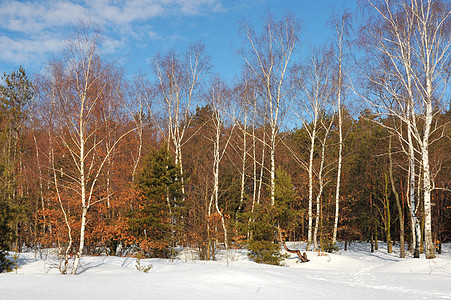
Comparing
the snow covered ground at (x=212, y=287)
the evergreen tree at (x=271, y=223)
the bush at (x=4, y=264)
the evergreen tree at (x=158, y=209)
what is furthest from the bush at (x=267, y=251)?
the bush at (x=4, y=264)

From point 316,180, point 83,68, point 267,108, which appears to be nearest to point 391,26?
point 267,108

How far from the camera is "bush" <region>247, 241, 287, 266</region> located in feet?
41.3

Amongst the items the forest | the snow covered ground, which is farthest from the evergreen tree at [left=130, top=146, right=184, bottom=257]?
the snow covered ground

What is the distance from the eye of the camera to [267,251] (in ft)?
41.8

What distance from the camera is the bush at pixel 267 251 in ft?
41.3

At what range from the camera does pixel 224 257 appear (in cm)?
1459

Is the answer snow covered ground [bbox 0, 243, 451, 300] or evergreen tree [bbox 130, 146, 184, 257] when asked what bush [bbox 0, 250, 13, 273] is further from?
evergreen tree [bbox 130, 146, 184, 257]

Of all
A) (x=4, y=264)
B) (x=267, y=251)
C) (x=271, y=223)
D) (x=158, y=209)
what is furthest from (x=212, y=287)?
(x=158, y=209)

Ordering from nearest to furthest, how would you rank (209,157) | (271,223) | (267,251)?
(267,251)
(271,223)
(209,157)

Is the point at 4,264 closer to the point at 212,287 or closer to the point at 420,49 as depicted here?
the point at 212,287

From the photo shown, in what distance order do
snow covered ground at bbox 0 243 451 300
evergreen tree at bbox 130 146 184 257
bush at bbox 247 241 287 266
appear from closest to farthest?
snow covered ground at bbox 0 243 451 300 → bush at bbox 247 241 287 266 → evergreen tree at bbox 130 146 184 257

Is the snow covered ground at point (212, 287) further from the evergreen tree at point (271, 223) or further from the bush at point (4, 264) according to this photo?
the evergreen tree at point (271, 223)

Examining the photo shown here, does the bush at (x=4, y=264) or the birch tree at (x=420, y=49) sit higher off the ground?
the birch tree at (x=420, y=49)

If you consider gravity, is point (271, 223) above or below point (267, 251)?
above
